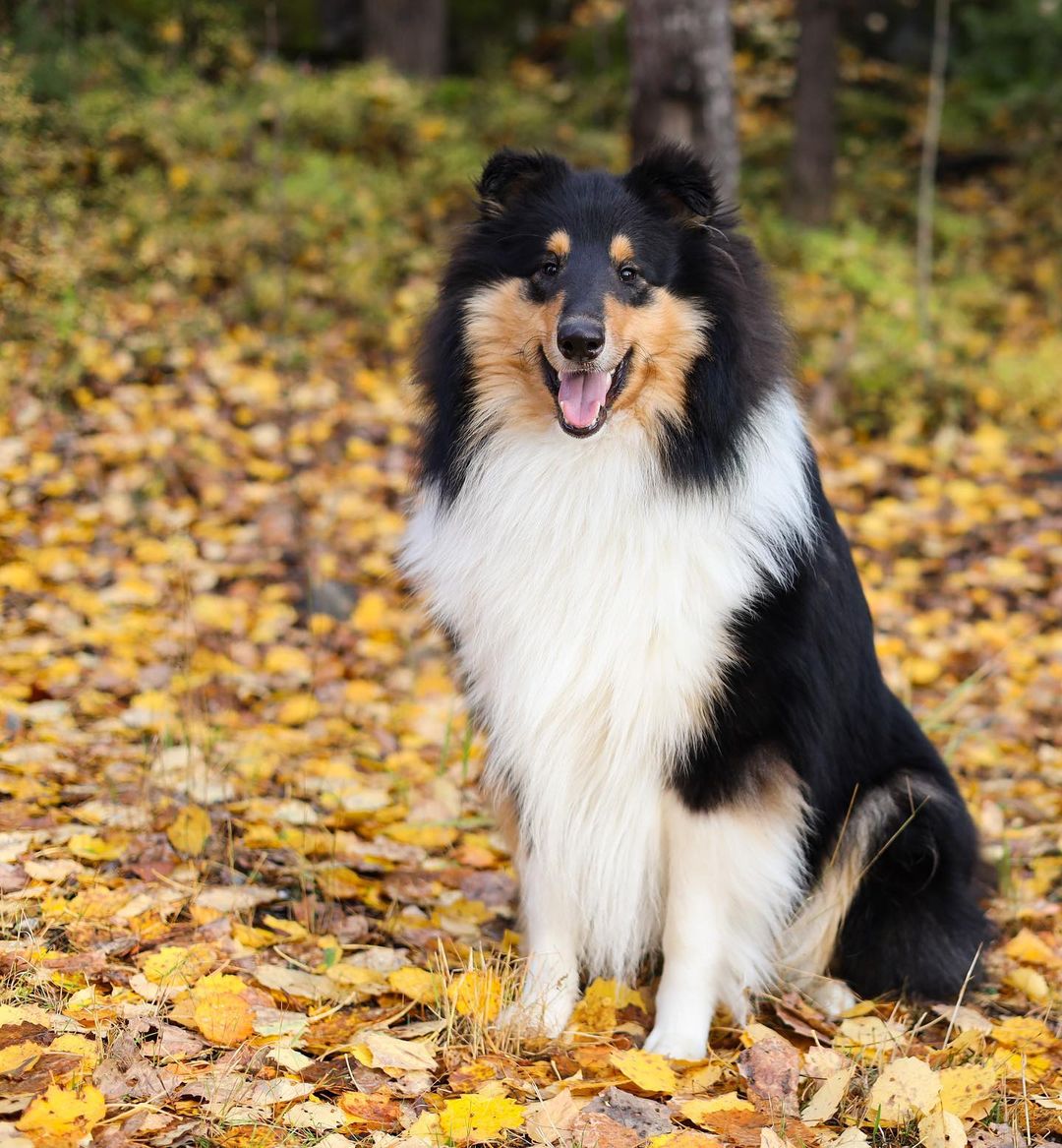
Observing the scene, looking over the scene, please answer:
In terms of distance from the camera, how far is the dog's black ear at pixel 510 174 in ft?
10.6

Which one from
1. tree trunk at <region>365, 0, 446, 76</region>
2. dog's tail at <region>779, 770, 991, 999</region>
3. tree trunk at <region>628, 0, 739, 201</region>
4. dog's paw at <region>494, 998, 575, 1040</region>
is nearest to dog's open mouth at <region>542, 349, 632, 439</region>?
dog's tail at <region>779, 770, 991, 999</region>

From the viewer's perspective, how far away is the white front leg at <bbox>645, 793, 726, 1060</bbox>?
3.04 m

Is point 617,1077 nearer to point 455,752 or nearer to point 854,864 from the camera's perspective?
point 854,864

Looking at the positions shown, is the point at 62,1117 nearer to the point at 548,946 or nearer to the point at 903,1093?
the point at 548,946

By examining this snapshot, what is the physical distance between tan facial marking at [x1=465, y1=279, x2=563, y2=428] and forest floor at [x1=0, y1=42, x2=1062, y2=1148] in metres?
0.94

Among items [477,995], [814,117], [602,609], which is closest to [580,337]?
[602,609]

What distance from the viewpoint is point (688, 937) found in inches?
122

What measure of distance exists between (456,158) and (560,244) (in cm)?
697

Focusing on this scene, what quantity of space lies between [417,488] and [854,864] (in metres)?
1.52

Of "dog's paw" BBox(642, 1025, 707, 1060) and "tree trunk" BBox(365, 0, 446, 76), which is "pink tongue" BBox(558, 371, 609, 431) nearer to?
"dog's paw" BBox(642, 1025, 707, 1060)

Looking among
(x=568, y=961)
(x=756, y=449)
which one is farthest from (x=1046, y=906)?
(x=756, y=449)

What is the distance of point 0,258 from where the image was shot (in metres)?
6.89

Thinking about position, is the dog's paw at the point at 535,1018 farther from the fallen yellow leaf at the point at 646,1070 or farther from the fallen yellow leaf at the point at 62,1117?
the fallen yellow leaf at the point at 62,1117

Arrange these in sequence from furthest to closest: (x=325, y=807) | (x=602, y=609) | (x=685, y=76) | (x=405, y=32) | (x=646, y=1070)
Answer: (x=405, y=32) < (x=685, y=76) < (x=325, y=807) < (x=602, y=609) < (x=646, y=1070)
